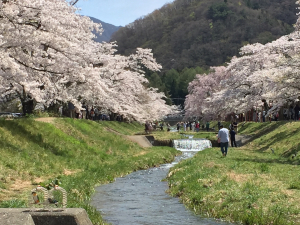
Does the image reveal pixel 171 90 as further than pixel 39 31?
Yes

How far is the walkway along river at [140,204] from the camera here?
432 inches

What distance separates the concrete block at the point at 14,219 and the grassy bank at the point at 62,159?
13.8ft

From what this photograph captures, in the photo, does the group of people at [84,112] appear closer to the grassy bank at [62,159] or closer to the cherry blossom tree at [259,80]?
the grassy bank at [62,159]

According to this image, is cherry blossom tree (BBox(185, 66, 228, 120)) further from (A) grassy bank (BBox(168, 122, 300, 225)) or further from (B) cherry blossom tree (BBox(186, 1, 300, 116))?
(A) grassy bank (BBox(168, 122, 300, 225))

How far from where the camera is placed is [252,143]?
3553 centimetres

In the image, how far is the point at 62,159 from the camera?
21.5 meters

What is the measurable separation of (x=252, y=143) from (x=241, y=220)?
2578 centimetres

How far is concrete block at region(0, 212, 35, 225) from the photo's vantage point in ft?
18.6

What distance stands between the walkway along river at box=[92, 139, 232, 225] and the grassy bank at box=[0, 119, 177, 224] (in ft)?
1.90

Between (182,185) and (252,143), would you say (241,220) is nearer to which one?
(182,185)

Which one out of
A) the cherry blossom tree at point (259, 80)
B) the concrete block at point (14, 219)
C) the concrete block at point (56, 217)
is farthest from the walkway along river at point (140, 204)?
the cherry blossom tree at point (259, 80)

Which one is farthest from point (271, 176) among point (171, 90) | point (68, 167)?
point (171, 90)

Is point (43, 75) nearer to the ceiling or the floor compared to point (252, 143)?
nearer to the ceiling

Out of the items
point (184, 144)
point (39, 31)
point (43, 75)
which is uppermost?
point (39, 31)
